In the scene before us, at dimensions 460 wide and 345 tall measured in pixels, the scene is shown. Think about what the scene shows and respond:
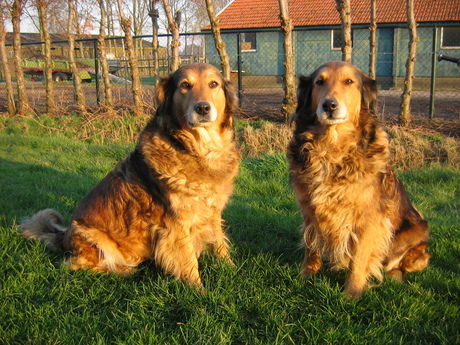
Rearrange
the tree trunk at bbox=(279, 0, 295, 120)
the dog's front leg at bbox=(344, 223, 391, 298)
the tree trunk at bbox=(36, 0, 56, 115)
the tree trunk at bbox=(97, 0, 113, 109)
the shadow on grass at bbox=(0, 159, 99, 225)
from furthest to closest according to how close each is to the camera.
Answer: the tree trunk at bbox=(36, 0, 56, 115), the tree trunk at bbox=(97, 0, 113, 109), the tree trunk at bbox=(279, 0, 295, 120), the shadow on grass at bbox=(0, 159, 99, 225), the dog's front leg at bbox=(344, 223, 391, 298)

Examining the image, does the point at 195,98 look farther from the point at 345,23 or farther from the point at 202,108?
the point at 345,23

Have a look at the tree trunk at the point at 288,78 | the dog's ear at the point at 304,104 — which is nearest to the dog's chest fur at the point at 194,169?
the dog's ear at the point at 304,104

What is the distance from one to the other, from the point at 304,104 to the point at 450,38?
24.1 meters

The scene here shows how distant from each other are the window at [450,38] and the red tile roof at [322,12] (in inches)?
30.0

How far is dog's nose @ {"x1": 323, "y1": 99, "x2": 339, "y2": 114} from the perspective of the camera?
118 inches

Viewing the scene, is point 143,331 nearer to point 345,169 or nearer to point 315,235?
point 315,235

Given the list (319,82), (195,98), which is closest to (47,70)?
(195,98)

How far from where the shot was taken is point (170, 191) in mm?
3215

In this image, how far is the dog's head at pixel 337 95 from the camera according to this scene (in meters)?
3.02

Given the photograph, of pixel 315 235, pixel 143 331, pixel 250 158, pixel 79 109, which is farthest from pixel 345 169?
pixel 79 109

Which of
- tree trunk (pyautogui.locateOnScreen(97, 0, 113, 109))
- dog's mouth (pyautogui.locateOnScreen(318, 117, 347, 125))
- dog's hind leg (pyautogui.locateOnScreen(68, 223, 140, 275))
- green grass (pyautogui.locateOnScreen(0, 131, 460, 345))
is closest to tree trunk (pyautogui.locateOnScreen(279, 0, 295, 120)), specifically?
tree trunk (pyautogui.locateOnScreen(97, 0, 113, 109))

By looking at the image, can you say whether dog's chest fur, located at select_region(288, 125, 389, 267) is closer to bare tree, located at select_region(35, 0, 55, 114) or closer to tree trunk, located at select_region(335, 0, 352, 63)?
tree trunk, located at select_region(335, 0, 352, 63)

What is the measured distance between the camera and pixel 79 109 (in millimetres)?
11320

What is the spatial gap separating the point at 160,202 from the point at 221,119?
0.91 metres
